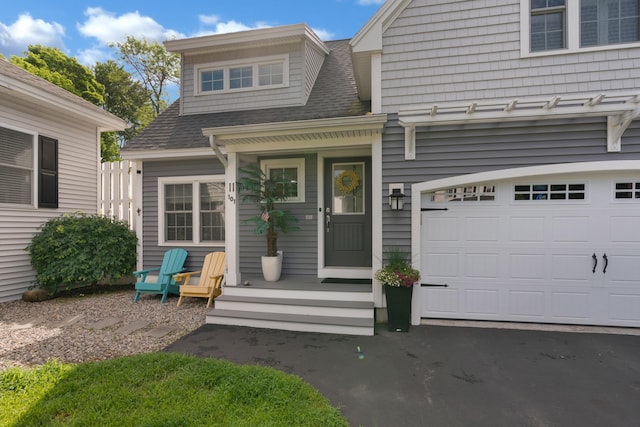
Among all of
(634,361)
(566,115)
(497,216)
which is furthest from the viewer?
(497,216)

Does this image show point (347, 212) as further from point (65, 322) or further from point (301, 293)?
point (65, 322)

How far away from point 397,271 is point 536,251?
193 cm

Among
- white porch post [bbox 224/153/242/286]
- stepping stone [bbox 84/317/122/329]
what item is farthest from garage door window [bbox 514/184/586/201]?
stepping stone [bbox 84/317/122/329]

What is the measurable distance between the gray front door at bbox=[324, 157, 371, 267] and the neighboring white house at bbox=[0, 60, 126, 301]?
210 inches

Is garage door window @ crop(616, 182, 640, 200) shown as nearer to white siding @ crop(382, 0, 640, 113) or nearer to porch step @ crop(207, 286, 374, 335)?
white siding @ crop(382, 0, 640, 113)

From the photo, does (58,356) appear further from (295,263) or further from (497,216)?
(497,216)

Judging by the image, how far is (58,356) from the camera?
11.0 feet

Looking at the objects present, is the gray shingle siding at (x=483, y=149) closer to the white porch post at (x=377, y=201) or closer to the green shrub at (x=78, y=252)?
the white porch post at (x=377, y=201)

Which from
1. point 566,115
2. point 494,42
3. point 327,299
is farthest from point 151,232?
point 566,115

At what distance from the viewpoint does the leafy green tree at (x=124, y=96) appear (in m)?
16.2

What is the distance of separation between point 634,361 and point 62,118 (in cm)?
982

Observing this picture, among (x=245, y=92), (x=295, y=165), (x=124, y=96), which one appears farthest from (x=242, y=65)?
(x=124, y=96)

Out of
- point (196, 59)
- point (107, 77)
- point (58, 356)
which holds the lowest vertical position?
point (58, 356)

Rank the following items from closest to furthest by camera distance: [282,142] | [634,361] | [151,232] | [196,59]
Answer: [634,361] < [282,142] < [151,232] < [196,59]
